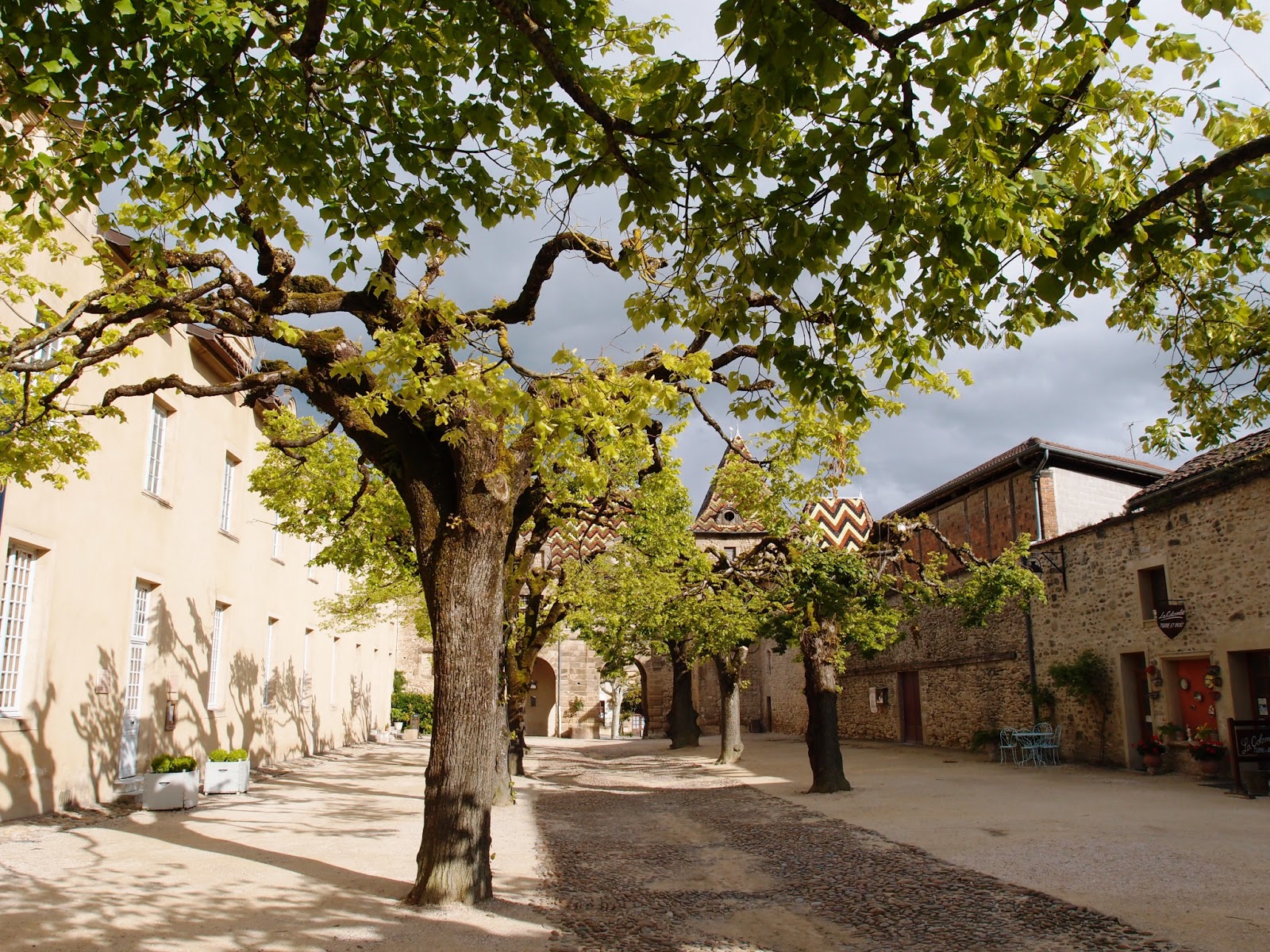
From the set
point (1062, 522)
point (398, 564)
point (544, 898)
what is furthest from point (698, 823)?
point (1062, 522)

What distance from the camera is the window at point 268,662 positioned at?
758 inches

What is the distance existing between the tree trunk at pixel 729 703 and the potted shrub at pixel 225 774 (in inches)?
393

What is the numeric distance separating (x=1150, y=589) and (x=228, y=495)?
16390 millimetres

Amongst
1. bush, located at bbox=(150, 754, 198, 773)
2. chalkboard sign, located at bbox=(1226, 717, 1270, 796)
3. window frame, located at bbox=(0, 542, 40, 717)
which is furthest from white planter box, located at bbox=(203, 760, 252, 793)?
chalkboard sign, located at bbox=(1226, 717, 1270, 796)

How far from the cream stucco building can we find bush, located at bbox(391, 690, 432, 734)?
542 inches

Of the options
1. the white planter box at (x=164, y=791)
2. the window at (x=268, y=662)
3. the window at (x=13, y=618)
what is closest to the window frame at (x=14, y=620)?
the window at (x=13, y=618)

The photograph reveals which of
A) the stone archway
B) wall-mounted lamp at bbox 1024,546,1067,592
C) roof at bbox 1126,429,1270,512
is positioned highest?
roof at bbox 1126,429,1270,512

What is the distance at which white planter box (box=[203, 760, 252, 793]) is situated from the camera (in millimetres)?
13984

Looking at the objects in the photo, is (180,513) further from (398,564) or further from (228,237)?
(228,237)

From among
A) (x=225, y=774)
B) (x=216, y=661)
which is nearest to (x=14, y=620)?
(x=225, y=774)

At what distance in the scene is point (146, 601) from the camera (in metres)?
13.8

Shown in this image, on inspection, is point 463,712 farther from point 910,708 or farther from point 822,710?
point 910,708

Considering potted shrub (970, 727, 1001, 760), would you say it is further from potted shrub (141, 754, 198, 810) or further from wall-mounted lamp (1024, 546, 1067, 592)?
potted shrub (141, 754, 198, 810)

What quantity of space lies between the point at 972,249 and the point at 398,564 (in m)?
12.6
